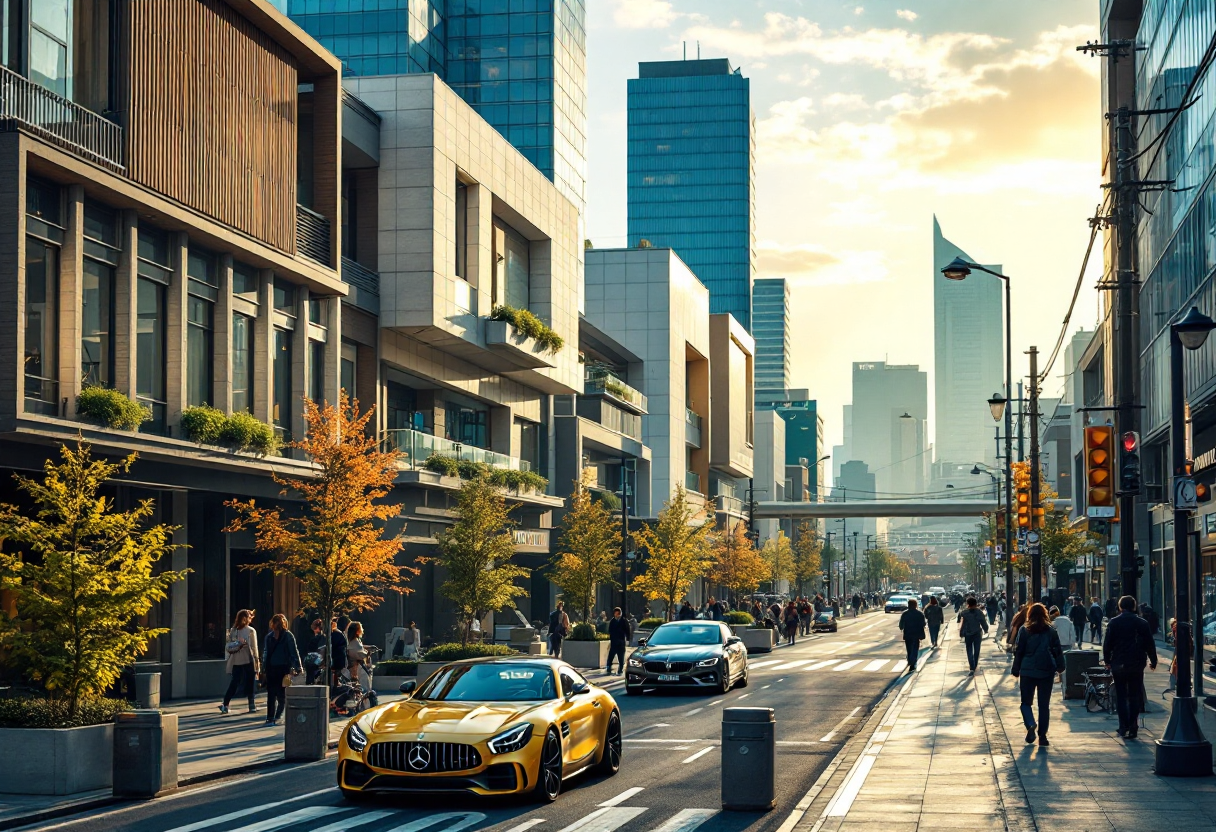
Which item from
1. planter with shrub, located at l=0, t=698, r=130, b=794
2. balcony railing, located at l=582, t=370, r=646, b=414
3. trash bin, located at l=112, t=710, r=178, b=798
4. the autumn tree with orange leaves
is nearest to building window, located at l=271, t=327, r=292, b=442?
the autumn tree with orange leaves

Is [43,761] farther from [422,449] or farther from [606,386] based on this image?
[606,386]

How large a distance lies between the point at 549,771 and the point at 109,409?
521 inches

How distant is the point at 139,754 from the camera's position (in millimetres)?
14891

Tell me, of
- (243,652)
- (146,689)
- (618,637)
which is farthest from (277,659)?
(618,637)

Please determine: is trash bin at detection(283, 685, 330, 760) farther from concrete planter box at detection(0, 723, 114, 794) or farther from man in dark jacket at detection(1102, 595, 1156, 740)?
man in dark jacket at detection(1102, 595, 1156, 740)

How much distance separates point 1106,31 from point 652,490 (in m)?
35.4

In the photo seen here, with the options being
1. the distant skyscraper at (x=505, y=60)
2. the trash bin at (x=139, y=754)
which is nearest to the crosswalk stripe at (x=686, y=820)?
the trash bin at (x=139, y=754)

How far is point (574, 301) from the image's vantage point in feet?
184

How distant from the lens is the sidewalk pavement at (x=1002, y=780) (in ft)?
41.6

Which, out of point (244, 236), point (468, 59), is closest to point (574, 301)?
point (244, 236)

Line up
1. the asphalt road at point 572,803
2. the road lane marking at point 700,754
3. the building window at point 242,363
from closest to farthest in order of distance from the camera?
the asphalt road at point 572,803 < the road lane marking at point 700,754 < the building window at point 242,363

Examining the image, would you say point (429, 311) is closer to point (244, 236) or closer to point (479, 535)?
point (479, 535)

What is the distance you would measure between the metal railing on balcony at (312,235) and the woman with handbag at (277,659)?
39.9 feet

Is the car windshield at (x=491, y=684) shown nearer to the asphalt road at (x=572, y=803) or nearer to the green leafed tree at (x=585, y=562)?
the asphalt road at (x=572, y=803)
